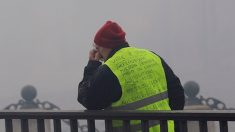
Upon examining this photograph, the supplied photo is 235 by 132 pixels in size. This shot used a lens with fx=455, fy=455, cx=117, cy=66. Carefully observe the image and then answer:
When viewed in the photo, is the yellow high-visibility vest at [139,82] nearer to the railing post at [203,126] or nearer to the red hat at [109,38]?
the red hat at [109,38]

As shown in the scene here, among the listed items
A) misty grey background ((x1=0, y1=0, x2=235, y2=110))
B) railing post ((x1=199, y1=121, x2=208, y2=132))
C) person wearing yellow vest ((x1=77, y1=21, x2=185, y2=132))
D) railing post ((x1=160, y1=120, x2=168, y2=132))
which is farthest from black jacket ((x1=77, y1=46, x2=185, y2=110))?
misty grey background ((x1=0, y1=0, x2=235, y2=110))

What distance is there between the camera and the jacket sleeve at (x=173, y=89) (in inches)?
92.4

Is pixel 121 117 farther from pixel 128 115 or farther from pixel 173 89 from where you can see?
pixel 173 89

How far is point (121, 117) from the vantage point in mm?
2104

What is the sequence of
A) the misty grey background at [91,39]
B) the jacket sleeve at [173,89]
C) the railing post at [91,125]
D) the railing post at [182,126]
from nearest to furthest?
the railing post at [182,126] < the railing post at [91,125] < the jacket sleeve at [173,89] < the misty grey background at [91,39]

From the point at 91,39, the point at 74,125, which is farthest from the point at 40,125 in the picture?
the point at 91,39

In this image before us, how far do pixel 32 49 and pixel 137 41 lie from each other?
1.03m

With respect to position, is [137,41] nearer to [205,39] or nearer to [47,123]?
[205,39]

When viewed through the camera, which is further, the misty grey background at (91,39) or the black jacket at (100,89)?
the misty grey background at (91,39)

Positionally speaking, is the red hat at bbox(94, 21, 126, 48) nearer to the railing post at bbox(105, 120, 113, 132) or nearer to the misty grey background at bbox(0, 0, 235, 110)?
the railing post at bbox(105, 120, 113, 132)

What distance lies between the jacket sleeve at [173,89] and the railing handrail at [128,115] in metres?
0.36

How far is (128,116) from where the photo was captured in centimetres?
209

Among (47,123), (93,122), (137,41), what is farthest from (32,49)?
(93,122)

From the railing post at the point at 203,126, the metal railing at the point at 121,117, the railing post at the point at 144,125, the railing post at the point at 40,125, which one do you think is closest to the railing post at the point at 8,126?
the metal railing at the point at 121,117
